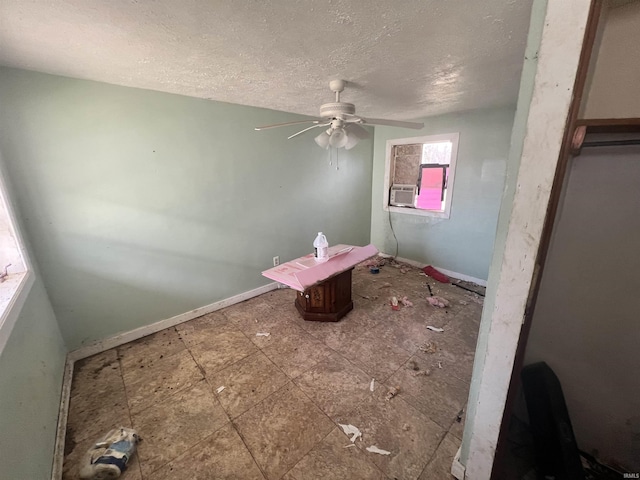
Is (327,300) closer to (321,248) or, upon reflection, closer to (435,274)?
(321,248)

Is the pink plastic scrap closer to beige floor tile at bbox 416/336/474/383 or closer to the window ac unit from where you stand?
beige floor tile at bbox 416/336/474/383

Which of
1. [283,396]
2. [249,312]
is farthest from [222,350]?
[283,396]

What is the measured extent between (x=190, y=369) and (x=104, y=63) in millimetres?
2254

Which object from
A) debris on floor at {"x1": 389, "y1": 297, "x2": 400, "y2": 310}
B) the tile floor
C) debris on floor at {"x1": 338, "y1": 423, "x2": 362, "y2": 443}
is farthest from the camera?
debris on floor at {"x1": 389, "y1": 297, "x2": 400, "y2": 310}

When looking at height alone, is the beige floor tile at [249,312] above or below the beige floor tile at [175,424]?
above

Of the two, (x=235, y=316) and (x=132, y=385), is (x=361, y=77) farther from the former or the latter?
(x=132, y=385)

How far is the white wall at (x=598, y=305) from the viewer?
39.0 inches

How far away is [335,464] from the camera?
50.2 inches

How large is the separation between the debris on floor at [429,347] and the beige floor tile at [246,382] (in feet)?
3.92

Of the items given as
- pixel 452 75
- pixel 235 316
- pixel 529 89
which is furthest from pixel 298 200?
pixel 529 89

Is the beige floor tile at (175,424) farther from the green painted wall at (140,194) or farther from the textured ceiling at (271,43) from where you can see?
the textured ceiling at (271,43)

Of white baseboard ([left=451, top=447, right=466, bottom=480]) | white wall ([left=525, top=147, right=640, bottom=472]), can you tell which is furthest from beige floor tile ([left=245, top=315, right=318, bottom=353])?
white wall ([left=525, top=147, right=640, bottom=472])

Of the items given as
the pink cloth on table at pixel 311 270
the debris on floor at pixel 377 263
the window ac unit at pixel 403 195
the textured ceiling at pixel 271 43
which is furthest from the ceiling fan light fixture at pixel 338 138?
the debris on floor at pixel 377 263

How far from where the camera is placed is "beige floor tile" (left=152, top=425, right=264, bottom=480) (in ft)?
4.07
